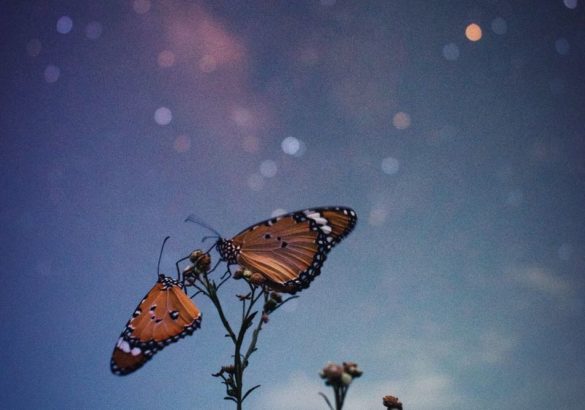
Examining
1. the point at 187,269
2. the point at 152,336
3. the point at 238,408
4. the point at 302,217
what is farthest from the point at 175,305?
the point at 302,217

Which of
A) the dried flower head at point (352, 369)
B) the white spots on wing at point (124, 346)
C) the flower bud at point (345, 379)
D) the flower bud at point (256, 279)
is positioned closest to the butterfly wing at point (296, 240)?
the flower bud at point (256, 279)

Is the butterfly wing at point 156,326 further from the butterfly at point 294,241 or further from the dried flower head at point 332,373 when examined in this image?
the dried flower head at point 332,373

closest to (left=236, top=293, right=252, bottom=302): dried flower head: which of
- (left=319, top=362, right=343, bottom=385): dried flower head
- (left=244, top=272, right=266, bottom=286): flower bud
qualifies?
(left=244, top=272, right=266, bottom=286): flower bud

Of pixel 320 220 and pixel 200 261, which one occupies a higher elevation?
pixel 320 220

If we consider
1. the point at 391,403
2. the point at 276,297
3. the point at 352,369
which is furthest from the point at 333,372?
the point at 276,297

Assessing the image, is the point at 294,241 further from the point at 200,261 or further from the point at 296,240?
the point at 200,261
